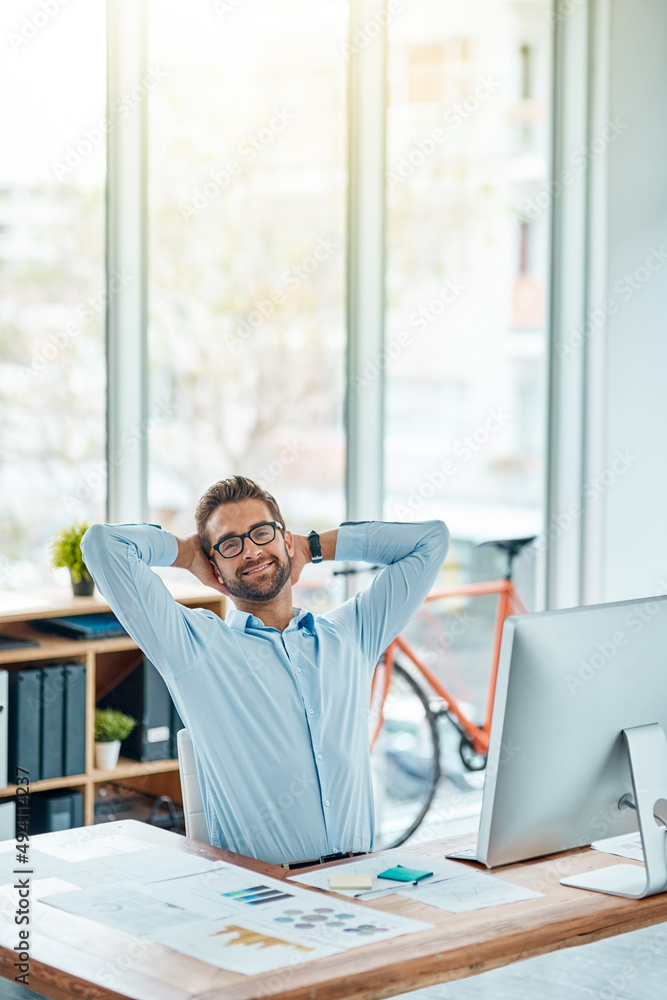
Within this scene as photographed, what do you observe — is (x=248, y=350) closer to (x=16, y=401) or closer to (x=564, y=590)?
(x=16, y=401)

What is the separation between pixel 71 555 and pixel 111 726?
0.46 metres

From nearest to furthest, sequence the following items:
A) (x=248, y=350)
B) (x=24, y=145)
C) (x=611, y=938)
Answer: (x=611, y=938) → (x=24, y=145) → (x=248, y=350)

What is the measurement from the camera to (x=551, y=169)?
13.6 feet

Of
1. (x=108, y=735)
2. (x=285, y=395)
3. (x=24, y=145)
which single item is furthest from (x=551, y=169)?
(x=108, y=735)

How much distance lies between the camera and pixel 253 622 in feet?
7.29

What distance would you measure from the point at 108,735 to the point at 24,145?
1.63m

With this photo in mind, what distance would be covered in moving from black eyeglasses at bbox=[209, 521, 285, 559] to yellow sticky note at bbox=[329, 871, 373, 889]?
2.44ft

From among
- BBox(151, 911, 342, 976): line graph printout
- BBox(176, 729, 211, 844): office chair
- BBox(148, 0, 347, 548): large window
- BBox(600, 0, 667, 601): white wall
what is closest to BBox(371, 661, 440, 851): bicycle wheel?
BBox(148, 0, 347, 548): large window

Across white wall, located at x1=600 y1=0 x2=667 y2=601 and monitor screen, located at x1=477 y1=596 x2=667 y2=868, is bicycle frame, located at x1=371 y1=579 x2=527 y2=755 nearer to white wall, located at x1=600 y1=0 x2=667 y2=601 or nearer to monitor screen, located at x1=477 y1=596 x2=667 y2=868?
white wall, located at x1=600 y1=0 x2=667 y2=601

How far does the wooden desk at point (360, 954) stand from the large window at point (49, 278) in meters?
1.85

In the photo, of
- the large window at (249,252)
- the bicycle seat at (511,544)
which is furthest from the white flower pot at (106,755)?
the bicycle seat at (511,544)

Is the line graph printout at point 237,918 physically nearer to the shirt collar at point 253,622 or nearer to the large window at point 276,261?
the shirt collar at point 253,622

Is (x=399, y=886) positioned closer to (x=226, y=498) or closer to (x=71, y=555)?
(x=226, y=498)

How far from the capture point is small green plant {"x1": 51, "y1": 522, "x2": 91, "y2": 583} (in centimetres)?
301
